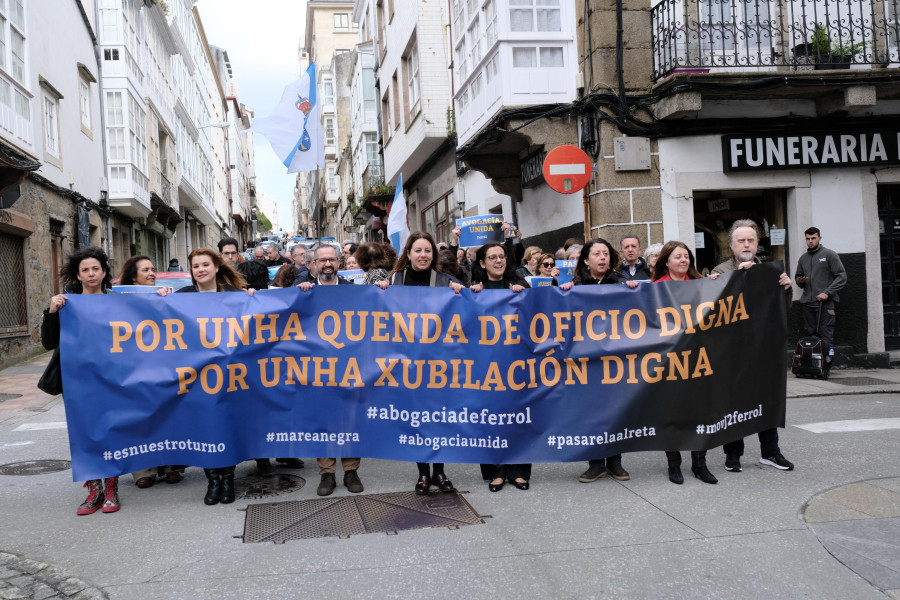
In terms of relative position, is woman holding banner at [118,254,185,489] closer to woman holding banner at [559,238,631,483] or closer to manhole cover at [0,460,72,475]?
manhole cover at [0,460,72,475]

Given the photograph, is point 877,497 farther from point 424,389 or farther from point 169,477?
point 169,477

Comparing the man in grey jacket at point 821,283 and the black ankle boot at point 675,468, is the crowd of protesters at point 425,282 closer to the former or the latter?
the black ankle boot at point 675,468

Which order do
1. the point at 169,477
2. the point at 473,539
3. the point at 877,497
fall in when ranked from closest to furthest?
the point at 473,539 < the point at 877,497 < the point at 169,477

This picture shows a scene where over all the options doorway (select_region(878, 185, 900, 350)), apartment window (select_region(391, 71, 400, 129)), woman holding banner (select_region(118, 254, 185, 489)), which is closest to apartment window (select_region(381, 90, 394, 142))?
apartment window (select_region(391, 71, 400, 129))

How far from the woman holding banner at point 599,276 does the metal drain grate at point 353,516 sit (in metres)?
1.05

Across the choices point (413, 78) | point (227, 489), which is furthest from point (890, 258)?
point (413, 78)

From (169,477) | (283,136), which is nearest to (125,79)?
(283,136)

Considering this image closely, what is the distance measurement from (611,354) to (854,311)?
8214mm

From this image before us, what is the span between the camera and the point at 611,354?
18.1ft

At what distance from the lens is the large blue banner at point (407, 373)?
5.27 metres

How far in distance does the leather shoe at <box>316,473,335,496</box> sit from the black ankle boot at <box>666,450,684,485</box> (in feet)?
7.99

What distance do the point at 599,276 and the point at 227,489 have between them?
10.3ft

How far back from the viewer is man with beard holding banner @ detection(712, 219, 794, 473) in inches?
225

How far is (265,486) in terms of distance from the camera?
18.7 feet
